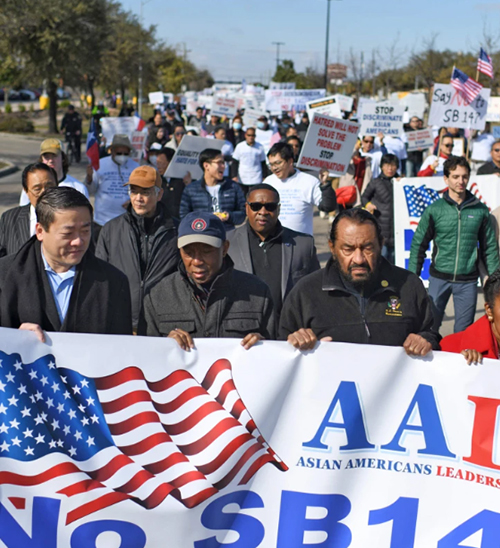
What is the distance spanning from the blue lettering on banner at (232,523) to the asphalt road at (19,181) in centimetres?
514

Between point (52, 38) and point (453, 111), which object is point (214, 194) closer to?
point (453, 111)

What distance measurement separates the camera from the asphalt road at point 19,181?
368 inches

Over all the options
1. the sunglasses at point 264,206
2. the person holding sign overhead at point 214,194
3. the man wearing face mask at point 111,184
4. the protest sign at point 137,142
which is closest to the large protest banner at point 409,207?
the person holding sign overhead at point 214,194

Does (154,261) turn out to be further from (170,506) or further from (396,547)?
(396,547)

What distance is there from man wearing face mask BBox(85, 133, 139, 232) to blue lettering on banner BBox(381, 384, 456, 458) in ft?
17.4

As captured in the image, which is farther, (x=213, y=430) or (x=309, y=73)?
(x=309, y=73)

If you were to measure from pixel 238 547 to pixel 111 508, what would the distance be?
0.58 m

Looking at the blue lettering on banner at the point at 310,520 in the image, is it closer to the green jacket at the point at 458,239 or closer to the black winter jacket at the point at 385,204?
the green jacket at the point at 458,239

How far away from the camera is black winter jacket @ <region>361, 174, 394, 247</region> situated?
356 inches

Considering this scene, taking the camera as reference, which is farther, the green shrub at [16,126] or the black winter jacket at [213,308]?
the green shrub at [16,126]

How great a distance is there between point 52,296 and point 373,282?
61.5 inches

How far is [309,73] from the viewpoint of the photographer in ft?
262

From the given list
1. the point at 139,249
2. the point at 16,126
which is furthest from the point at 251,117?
the point at 16,126

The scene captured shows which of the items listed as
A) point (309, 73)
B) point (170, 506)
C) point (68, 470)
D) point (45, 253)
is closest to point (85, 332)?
point (45, 253)
